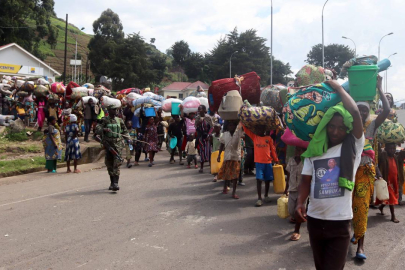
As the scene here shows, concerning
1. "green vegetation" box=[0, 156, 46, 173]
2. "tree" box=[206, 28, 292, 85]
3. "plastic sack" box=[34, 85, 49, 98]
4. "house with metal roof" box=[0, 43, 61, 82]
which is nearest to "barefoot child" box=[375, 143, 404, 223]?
"green vegetation" box=[0, 156, 46, 173]

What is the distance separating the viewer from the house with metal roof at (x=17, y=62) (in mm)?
34938

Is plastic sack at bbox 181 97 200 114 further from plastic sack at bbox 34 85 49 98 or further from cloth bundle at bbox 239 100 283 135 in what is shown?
plastic sack at bbox 34 85 49 98

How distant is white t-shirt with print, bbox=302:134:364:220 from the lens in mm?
3008

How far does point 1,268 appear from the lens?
13.7ft

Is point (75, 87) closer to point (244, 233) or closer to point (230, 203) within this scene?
point (230, 203)

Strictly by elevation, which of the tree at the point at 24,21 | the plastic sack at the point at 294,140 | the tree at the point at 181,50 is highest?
the tree at the point at 181,50

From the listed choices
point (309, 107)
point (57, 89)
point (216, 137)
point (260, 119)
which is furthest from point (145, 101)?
point (309, 107)

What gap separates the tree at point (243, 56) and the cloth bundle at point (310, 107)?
4992 centimetres

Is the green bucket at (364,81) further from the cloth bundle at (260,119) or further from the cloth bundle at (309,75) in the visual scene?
the cloth bundle at (260,119)

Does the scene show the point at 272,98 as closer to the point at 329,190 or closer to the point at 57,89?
the point at 329,190

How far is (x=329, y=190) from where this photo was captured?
303cm

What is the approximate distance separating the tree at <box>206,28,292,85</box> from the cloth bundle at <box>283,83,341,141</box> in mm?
49915

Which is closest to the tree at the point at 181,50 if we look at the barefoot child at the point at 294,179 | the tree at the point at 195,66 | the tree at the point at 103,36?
the tree at the point at 195,66

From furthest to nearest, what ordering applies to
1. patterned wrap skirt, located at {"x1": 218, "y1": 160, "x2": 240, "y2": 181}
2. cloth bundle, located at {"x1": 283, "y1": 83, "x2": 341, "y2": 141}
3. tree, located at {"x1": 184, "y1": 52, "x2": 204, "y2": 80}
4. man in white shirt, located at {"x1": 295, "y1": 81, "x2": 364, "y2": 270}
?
tree, located at {"x1": 184, "y1": 52, "x2": 204, "y2": 80} < patterned wrap skirt, located at {"x1": 218, "y1": 160, "x2": 240, "y2": 181} < cloth bundle, located at {"x1": 283, "y1": 83, "x2": 341, "y2": 141} < man in white shirt, located at {"x1": 295, "y1": 81, "x2": 364, "y2": 270}
